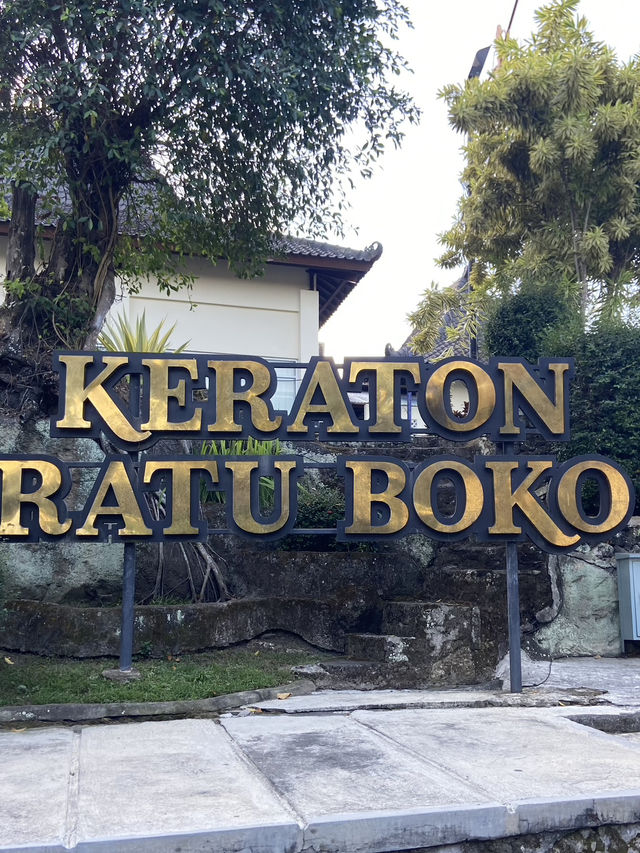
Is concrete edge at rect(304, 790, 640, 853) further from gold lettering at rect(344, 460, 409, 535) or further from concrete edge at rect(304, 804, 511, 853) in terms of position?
gold lettering at rect(344, 460, 409, 535)

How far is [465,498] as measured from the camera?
7.47 m

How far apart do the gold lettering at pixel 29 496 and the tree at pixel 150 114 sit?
2.70m

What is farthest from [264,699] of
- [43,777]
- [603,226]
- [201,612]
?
[603,226]

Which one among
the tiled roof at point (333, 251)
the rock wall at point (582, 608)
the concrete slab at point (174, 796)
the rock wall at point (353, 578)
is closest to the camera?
the concrete slab at point (174, 796)

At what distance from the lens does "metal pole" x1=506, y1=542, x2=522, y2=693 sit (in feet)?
23.1

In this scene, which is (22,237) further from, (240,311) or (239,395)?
(240,311)

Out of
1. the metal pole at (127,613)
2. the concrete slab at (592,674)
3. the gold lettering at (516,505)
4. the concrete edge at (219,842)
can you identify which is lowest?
the concrete slab at (592,674)

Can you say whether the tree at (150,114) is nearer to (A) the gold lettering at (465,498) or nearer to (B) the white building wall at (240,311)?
(A) the gold lettering at (465,498)

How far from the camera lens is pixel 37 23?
8.97 metres

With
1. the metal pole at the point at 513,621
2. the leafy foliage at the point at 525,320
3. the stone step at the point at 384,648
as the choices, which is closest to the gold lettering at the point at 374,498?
the metal pole at the point at 513,621

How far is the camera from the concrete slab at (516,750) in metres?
4.13

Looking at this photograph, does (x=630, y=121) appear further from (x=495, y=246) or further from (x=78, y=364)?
(x=78, y=364)

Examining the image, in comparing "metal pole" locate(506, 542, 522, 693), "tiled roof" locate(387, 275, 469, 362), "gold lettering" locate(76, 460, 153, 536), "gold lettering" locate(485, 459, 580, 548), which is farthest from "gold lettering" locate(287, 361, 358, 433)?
"tiled roof" locate(387, 275, 469, 362)

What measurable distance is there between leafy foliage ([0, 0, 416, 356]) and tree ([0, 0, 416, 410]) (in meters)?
0.02
